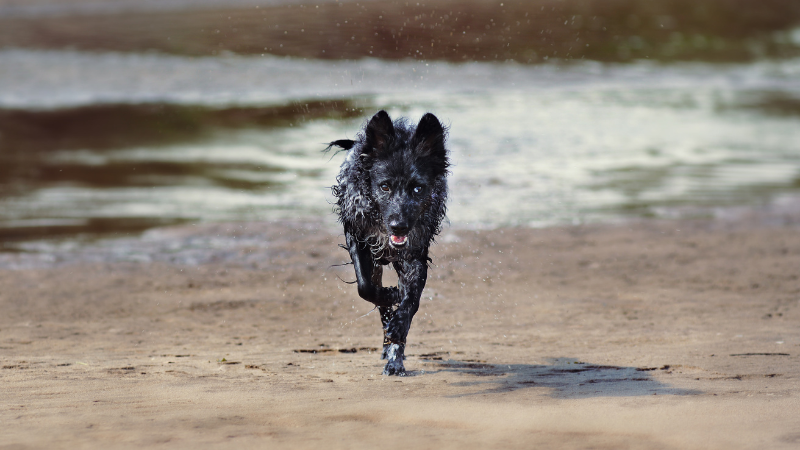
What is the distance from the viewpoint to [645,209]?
13.2 m

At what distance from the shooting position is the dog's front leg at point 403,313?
5887mm

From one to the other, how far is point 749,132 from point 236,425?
17.0m

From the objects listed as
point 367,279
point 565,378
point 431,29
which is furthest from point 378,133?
point 431,29

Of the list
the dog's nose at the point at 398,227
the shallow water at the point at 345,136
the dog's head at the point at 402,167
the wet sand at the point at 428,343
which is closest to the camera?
the wet sand at the point at 428,343

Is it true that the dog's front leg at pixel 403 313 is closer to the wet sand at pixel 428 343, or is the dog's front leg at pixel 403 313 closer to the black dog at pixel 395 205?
the black dog at pixel 395 205

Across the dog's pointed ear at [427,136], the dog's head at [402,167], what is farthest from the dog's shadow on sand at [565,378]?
the dog's pointed ear at [427,136]

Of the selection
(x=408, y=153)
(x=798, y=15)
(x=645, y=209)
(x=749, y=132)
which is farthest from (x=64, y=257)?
(x=798, y=15)

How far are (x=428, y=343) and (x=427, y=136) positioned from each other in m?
1.85

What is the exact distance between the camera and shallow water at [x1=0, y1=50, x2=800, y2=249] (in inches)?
524

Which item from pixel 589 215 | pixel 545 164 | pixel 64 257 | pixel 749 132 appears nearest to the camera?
pixel 64 257

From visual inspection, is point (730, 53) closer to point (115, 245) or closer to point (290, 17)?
point (290, 17)

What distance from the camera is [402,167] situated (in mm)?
6012

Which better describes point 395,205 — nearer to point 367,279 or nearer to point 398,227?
point 398,227

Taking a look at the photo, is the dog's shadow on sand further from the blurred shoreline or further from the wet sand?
the blurred shoreline
